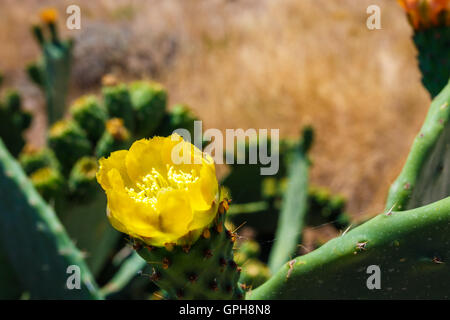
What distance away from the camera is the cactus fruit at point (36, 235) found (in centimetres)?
169

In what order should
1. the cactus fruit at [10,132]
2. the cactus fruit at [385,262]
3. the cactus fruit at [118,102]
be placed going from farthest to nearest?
the cactus fruit at [10,132] < the cactus fruit at [118,102] < the cactus fruit at [385,262]

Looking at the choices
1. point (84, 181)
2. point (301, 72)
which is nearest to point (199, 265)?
point (84, 181)

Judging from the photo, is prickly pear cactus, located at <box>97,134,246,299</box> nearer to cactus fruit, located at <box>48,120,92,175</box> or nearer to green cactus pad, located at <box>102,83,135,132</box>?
green cactus pad, located at <box>102,83,135,132</box>

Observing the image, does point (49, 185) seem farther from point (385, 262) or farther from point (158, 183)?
point (385, 262)

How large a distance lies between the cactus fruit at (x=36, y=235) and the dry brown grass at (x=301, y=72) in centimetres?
360

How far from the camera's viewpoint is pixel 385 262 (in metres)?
0.97

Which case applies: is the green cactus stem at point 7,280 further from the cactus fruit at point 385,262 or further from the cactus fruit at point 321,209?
the cactus fruit at point 321,209

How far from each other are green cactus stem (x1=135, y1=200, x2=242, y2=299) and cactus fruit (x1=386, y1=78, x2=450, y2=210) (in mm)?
364

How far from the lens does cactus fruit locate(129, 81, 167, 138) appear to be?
8.05ft

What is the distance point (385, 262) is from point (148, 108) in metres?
1.66

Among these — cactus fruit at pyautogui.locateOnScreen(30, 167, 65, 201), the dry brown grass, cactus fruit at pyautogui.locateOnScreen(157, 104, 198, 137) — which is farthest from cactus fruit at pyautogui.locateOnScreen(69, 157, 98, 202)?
the dry brown grass

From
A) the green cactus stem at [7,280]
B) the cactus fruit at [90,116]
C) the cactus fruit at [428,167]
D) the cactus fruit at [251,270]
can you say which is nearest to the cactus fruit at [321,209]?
the cactus fruit at [251,270]

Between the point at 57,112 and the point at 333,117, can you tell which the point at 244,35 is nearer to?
the point at 333,117

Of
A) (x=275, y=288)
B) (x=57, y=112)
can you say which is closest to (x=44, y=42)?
(x=57, y=112)
